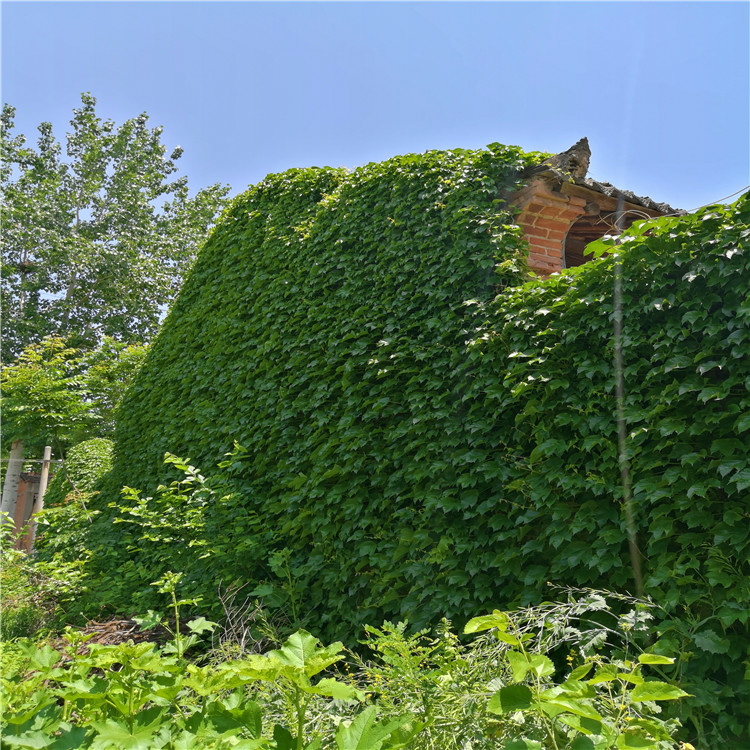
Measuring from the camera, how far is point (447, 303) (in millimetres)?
3828

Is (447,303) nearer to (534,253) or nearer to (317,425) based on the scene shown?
(534,253)

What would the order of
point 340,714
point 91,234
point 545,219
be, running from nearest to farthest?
point 340,714 < point 545,219 < point 91,234

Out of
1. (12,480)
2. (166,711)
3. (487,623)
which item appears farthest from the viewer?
(12,480)

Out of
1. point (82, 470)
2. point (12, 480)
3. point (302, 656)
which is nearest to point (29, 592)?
point (82, 470)

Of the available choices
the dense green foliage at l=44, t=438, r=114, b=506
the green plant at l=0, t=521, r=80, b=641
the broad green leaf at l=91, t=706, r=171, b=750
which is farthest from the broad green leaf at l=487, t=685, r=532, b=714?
the dense green foliage at l=44, t=438, r=114, b=506

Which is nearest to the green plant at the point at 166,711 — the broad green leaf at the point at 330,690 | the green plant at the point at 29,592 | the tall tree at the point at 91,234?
the broad green leaf at the point at 330,690

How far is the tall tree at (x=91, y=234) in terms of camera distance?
715 inches

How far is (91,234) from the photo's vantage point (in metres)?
19.8

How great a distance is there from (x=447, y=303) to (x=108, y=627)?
143 inches

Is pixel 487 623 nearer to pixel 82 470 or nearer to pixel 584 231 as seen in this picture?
pixel 584 231

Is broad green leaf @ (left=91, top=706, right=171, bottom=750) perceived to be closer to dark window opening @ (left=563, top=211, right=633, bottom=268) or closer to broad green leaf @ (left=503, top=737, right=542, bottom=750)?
broad green leaf @ (left=503, top=737, right=542, bottom=750)

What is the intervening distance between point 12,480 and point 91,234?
44.7 feet

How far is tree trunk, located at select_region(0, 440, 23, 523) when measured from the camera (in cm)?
827

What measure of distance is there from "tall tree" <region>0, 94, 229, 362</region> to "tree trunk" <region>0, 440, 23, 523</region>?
970 centimetres
